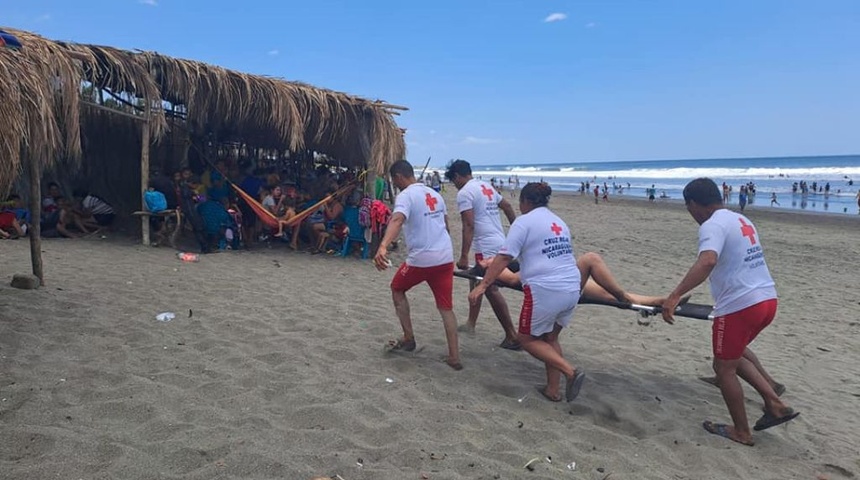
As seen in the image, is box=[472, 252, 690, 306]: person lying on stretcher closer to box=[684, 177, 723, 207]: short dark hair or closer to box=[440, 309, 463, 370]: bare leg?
box=[440, 309, 463, 370]: bare leg

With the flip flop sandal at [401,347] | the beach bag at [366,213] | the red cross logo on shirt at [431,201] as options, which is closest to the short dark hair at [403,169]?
the red cross logo on shirt at [431,201]

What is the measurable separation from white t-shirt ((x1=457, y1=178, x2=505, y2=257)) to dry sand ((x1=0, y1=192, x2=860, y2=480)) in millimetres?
808

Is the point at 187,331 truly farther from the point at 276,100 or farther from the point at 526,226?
the point at 276,100

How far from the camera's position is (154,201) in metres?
7.70

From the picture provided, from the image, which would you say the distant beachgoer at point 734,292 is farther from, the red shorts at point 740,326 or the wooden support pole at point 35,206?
the wooden support pole at point 35,206

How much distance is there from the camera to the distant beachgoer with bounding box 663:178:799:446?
3.13m

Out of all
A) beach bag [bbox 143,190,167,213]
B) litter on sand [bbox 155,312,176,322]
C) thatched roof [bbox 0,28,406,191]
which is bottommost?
litter on sand [bbox 155,312,176,322]

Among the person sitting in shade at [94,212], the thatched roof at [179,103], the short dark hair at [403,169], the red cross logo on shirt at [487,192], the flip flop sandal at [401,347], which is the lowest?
the flip flop sandal at [401,347]

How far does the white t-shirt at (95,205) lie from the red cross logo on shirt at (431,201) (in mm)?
6649

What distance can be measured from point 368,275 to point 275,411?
4.35 m

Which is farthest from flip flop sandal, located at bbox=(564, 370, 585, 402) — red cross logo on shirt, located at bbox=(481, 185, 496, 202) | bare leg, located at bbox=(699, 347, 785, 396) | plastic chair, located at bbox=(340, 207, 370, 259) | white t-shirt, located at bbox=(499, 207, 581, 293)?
plastic chair, located at bbox=(340, 207, 370, 259)

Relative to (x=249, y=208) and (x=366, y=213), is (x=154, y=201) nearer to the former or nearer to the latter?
(x=249, y=208)

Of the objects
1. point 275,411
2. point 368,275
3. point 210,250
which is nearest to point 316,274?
point 368,275

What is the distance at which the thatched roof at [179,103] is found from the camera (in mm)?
4035
